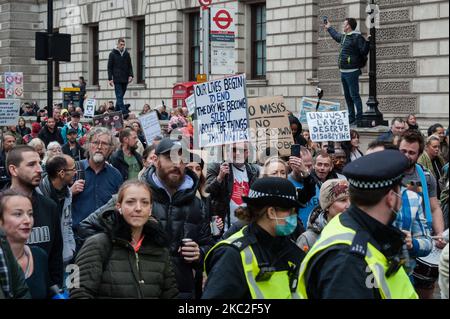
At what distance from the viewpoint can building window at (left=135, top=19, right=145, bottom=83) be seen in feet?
112

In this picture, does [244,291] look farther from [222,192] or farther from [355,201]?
[222,192]

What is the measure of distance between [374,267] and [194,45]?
28.4 m

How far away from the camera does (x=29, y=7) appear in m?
42.5

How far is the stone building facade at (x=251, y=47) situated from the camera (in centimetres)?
2058

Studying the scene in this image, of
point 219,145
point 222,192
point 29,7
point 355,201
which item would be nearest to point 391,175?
point 355,201

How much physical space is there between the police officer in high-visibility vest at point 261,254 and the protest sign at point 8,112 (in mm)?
12177

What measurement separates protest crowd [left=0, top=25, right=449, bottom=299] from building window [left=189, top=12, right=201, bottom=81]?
816 inches

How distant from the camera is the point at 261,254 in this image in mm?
4266

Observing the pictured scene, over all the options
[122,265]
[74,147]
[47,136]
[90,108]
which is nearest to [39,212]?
[122,265]

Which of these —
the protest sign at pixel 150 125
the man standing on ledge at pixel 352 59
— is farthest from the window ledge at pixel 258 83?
the protest sign at pixel 150 125
